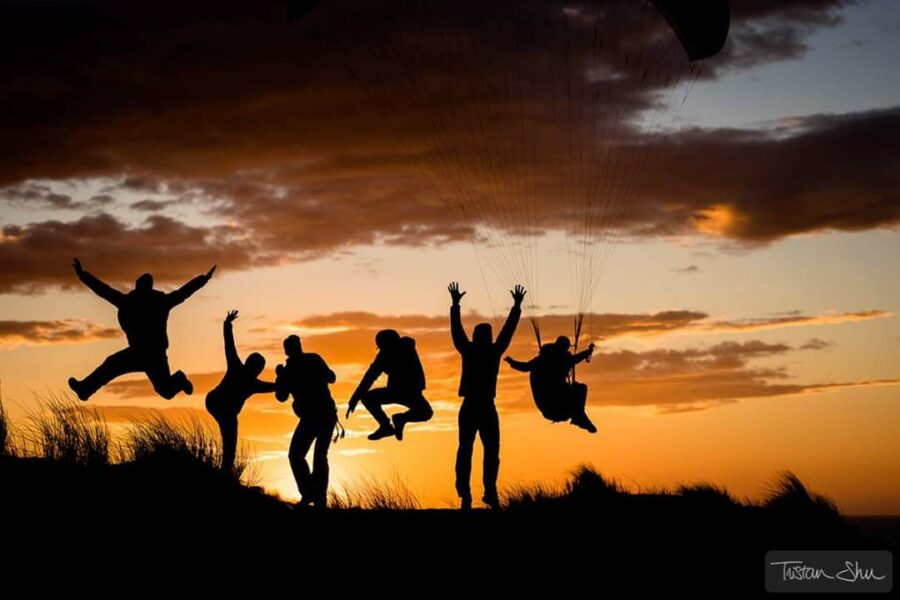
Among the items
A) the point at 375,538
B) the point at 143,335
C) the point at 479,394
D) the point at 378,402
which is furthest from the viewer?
the point at 143,335

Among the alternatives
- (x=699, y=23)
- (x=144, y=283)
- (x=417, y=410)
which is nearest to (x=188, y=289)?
(x=144, y=283)

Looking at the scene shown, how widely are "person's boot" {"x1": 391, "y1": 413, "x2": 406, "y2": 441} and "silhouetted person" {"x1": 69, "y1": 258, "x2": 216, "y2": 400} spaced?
12.2ft

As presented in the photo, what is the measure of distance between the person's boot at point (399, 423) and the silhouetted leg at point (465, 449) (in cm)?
127

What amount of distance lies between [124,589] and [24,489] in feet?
8.62

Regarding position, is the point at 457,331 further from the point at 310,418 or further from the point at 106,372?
the point at 106,372

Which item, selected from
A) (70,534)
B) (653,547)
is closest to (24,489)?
(70,534)

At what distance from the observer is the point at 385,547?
1539 centimetres

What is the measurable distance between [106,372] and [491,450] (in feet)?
21.9

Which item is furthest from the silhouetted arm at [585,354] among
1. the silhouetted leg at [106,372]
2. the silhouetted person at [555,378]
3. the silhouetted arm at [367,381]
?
the silhouetted leg at [106,372]

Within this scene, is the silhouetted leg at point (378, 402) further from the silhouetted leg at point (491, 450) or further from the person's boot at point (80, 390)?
the person's boot at point (80, 390)

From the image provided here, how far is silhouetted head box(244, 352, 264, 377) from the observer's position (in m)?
19.6

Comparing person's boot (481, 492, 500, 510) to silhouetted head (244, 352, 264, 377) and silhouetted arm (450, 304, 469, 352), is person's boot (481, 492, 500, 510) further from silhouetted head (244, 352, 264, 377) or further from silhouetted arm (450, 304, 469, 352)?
silhouetted head (244, 352, 264, 377)
